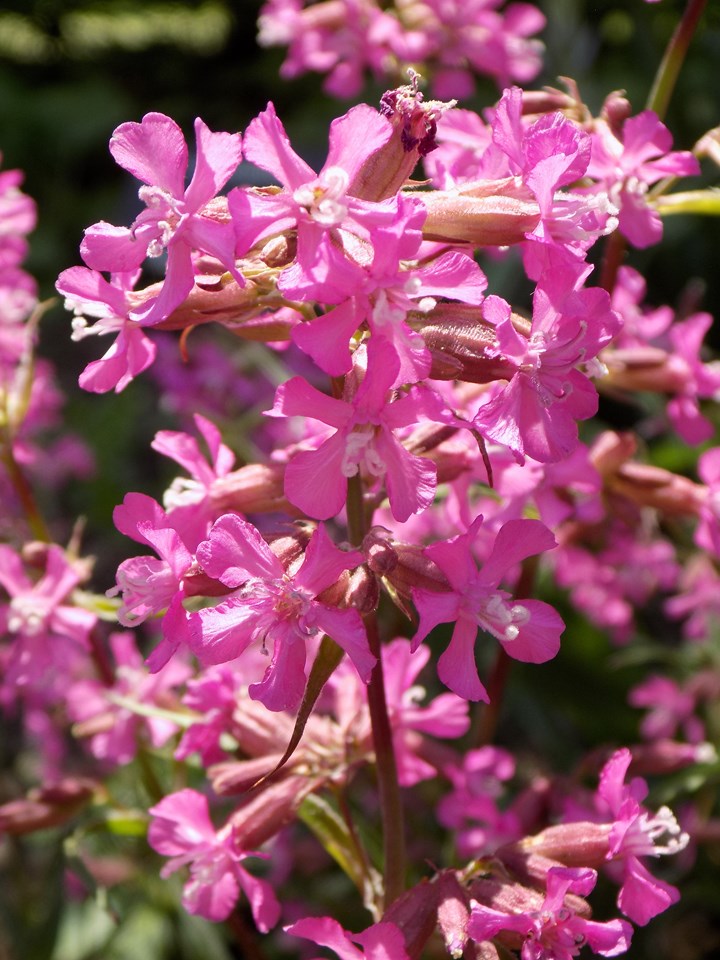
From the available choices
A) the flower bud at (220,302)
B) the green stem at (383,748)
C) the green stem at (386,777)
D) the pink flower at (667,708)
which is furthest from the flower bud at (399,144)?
the pink flower at (667,708)

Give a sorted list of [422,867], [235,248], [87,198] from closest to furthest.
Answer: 1. [235,248]
2. [422,867]
3. [87,198]

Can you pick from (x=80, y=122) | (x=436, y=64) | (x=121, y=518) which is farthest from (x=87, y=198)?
(x=121, y=518)

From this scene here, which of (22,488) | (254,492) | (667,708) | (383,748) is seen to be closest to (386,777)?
(383,748)

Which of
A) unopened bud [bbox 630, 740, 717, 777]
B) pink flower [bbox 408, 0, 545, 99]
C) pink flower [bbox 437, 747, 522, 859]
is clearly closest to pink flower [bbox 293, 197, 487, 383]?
pink flower [bbox 437, 747, 522, 859]

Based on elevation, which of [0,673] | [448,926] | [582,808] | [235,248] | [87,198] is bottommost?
[87,198]

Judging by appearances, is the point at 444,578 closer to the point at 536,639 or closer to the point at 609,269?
the point at 536,639

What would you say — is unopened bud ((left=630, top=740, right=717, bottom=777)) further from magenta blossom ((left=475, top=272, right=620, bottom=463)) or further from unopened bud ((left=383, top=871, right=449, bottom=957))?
magenta blossom ((left=475, top=272, right=620, bottom=463))

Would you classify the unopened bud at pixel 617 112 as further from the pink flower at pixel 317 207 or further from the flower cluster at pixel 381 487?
the pink flower at pixel 317 207
